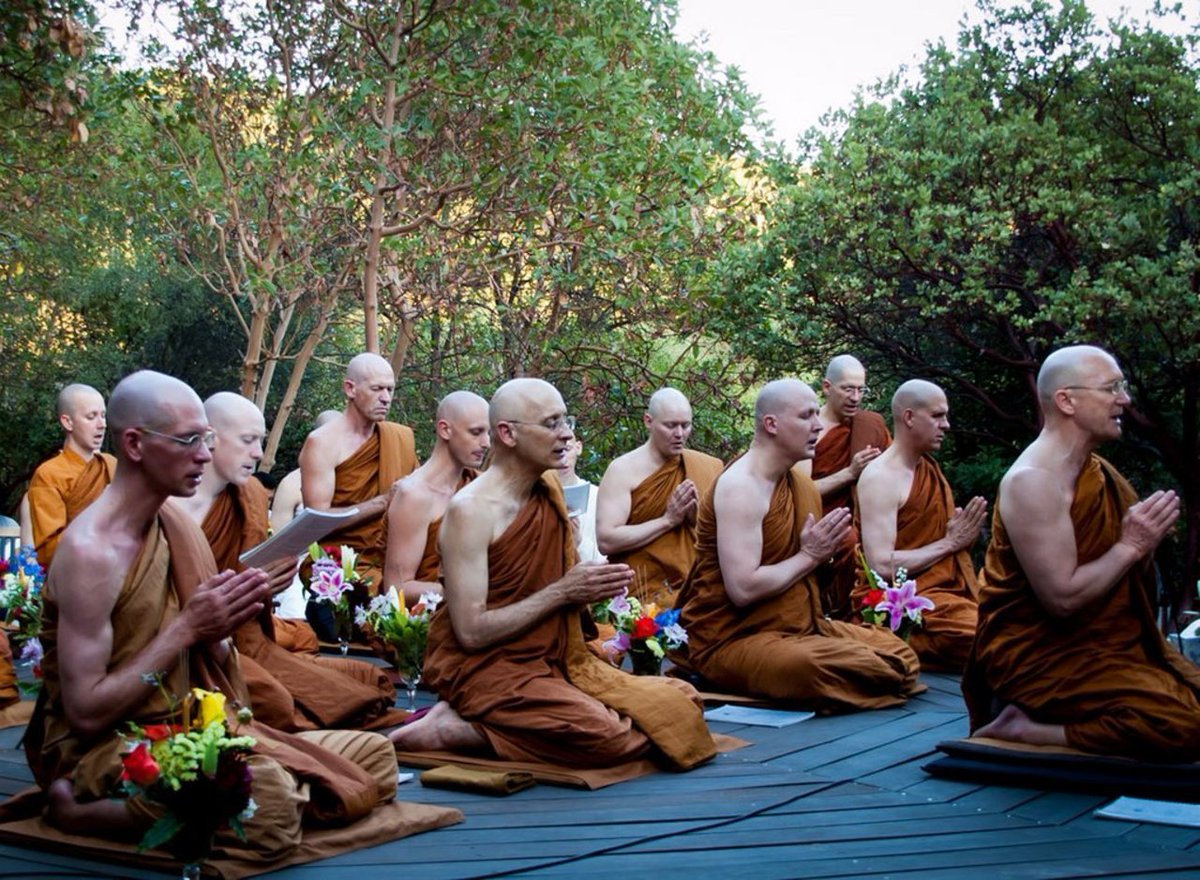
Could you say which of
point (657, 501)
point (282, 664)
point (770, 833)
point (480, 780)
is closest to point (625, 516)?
point (657, 501)

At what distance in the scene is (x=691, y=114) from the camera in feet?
47.0

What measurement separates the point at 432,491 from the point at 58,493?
3052mm

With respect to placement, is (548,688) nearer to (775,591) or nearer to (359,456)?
(775,591)

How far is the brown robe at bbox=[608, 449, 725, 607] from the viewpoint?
354 inches

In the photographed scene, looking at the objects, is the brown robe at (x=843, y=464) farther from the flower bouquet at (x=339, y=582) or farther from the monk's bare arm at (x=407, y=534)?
the flower bouquet at (x=339, y=582)

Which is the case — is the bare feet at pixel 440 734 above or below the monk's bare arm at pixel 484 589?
below

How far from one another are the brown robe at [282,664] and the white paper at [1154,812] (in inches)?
124

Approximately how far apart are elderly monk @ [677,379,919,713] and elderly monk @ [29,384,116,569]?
4.52 meters

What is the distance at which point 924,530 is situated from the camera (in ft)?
28.8

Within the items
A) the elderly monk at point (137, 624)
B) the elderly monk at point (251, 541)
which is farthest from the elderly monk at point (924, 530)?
the elderly monk at point (137, 624)

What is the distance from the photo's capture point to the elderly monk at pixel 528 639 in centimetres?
569

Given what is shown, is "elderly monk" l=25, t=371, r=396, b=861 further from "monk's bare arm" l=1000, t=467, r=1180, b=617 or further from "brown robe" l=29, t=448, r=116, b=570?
"brown robe" l=29, t=448, r=116, b=570

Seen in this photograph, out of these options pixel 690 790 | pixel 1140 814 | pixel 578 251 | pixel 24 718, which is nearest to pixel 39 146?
pixel 578 251

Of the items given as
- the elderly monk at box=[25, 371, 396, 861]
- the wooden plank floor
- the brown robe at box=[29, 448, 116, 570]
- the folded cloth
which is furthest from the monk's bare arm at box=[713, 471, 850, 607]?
the brown robe at box=[29, 448, 116, 570]
